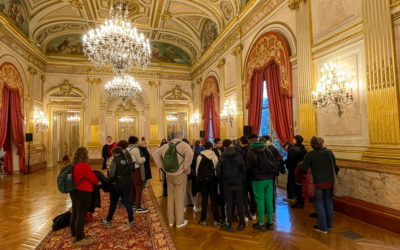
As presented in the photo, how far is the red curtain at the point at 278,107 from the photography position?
18.7 ft

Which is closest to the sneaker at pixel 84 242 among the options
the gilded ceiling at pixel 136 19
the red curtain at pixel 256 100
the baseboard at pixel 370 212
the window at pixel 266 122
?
the baseboard at pixel 370 212

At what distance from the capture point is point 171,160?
11.6 ft

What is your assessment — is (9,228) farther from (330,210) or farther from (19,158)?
(19,158)

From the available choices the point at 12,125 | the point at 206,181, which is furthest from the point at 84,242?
the point at 12,125

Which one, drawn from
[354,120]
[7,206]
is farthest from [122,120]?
[354,120]

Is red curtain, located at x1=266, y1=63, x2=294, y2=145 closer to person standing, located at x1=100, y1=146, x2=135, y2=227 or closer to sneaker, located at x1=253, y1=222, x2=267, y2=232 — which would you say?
sneaker, located at x1=253, y1=222, x2=267, y2=232

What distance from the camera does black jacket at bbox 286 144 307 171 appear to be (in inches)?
177

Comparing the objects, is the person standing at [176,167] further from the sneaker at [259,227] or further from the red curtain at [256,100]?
the red curtain at [256,100]

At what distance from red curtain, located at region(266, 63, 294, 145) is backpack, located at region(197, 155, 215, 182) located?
2.87 metres

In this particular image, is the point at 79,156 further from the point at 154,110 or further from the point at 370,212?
the point at 154,110

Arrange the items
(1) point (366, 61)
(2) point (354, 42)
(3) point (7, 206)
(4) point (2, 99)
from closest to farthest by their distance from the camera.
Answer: (1) point (366, 61) → (2) point (354, 42) → (3) point (7, 206) → (4) point (2, 99)

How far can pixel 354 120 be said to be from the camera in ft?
13.7

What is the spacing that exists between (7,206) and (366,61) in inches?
308

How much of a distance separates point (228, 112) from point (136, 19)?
6.48 m
